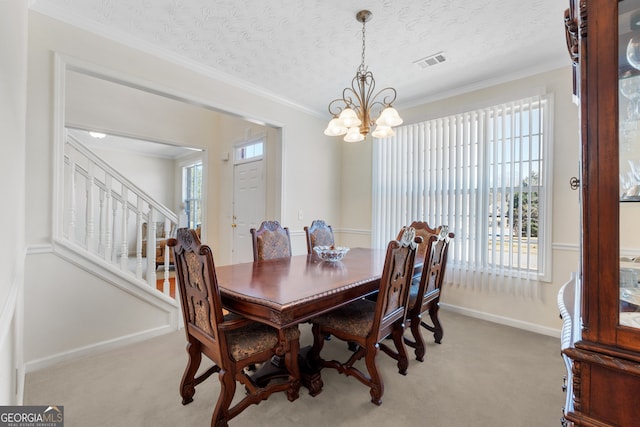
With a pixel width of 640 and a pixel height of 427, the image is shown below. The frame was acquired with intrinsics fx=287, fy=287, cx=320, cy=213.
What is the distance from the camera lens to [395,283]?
6.03ft

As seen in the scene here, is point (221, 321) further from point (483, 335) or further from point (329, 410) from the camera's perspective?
point (483, 335)

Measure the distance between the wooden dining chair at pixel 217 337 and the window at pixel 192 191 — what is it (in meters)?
5.38

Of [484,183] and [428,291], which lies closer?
[428,291]

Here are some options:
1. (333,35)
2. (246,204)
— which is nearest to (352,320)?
(333,35)

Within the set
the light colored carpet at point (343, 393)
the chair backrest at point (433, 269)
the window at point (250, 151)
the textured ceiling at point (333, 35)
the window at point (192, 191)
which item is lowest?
the light colored carpet at point (343, 393)

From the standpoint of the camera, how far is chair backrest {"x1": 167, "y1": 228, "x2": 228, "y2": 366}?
145 centimetres

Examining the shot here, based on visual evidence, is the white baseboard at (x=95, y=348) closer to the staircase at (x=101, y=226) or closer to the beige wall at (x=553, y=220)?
the staircase at (x=101, y=226)

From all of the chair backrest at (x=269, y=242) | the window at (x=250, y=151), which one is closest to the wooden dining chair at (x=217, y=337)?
the chair backrest at (x=269, y=242)

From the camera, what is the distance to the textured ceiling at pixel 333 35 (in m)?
2.11

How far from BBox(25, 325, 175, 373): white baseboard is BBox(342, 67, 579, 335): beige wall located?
10.7 feet

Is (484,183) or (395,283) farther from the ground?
(484,183)

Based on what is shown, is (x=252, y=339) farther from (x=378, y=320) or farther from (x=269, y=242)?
(x=269, y=242)

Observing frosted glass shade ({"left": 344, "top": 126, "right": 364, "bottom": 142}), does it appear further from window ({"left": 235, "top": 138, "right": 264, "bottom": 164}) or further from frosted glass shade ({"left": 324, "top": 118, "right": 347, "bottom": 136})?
window ({"left": 235, "top": 138, "right": 264, "bottom": 164})

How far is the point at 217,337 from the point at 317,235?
183 cm
